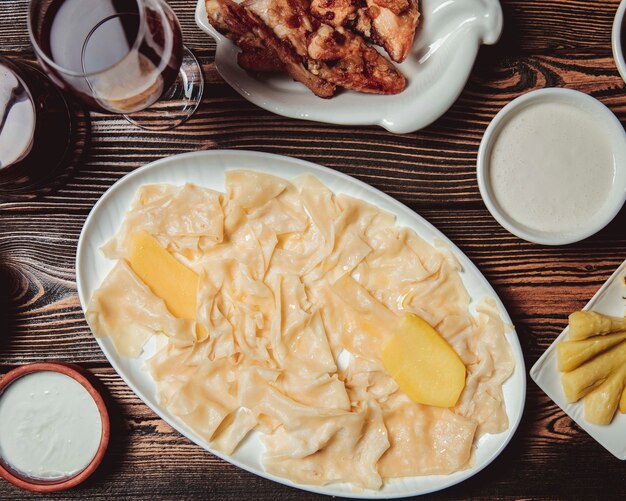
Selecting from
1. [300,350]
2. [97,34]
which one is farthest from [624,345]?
[97,34]

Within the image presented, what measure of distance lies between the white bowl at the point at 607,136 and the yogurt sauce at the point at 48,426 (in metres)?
1.47

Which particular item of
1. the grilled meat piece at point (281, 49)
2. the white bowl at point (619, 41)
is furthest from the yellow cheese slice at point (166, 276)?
the white bowl at point (619, 41)

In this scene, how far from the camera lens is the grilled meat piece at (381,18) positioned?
175 cm

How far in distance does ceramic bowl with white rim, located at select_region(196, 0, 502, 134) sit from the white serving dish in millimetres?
796

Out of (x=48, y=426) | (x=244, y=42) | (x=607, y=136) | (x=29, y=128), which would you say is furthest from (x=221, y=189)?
(x=607, y=136)

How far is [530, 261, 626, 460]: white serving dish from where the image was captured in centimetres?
185

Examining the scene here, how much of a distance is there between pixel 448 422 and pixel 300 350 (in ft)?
1.77

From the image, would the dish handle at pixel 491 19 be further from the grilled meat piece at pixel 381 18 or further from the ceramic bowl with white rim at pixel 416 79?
the grilled meat piece at pixel 381 18

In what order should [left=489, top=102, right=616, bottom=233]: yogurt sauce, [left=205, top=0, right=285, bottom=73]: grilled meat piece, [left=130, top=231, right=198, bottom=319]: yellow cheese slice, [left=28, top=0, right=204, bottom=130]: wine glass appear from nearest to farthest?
1. [left=28, top=0, right=204, bottom=130]: wine glass
2. [left=205, top=0, right=285, bottom=73]: grilled meat piece
3. [left=489, top=102, right=616, bottom=233]: yogurt sauce
4. [left=130, top=231, right=198, bottom=319]: yellow cheese slice

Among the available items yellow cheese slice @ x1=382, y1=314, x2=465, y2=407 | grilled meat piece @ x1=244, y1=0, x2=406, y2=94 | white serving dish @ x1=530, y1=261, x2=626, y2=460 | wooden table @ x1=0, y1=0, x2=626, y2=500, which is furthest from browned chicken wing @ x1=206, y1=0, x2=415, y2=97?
white serving dish @ x1=530, y1=261, x2=626, y2=460

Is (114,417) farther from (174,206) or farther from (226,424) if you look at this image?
(174,206)

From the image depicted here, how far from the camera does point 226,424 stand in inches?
75.0

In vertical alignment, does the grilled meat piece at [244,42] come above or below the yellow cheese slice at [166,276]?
above

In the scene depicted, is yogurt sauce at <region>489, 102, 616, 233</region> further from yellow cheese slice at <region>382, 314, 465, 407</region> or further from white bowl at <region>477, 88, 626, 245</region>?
yellow cheese slice at <region>382, 314, 465, 407</region>
